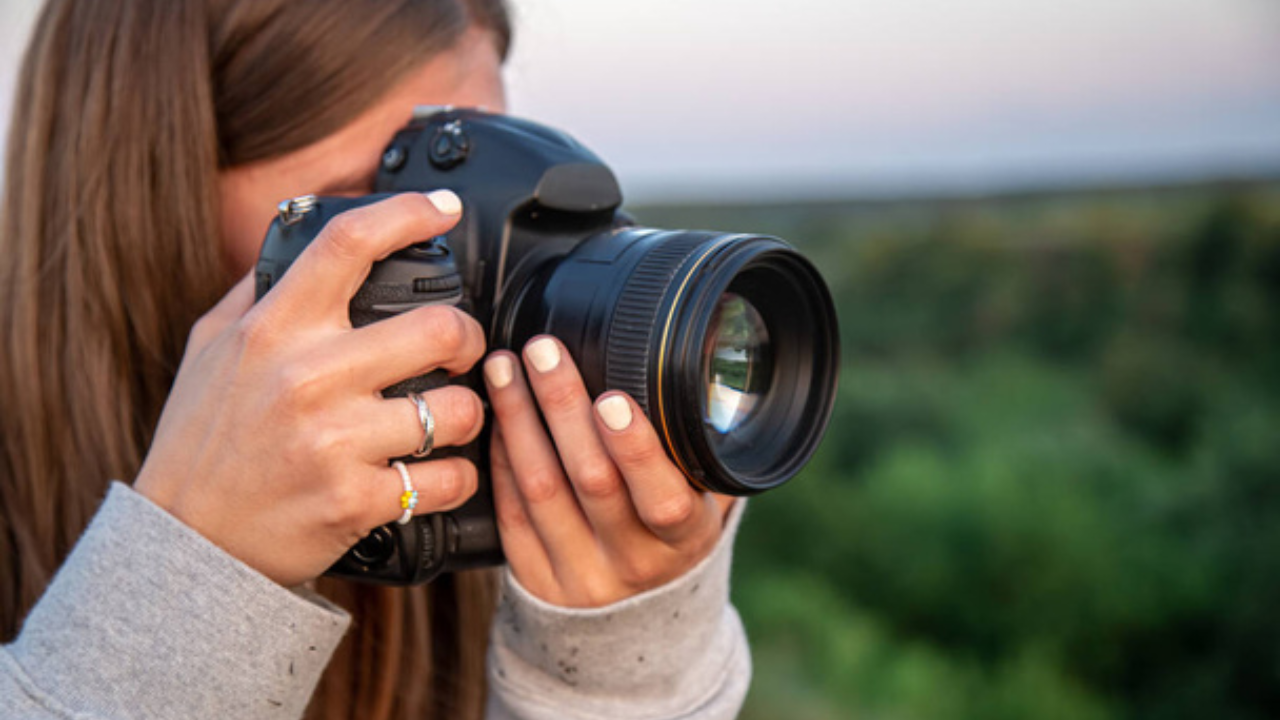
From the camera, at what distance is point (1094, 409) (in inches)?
143

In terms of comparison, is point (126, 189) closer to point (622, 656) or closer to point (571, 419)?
point (571, 419)

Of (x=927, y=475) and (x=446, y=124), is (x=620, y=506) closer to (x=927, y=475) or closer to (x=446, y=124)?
(x=446, y=124)

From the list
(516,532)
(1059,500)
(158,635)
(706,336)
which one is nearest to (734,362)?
(706,336)

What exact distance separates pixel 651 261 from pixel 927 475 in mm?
2835

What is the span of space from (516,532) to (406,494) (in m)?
0.13

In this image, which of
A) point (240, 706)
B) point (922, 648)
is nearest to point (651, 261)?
point (240, 706)

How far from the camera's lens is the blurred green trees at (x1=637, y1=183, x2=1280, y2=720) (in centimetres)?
273

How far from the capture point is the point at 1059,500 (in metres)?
3.08

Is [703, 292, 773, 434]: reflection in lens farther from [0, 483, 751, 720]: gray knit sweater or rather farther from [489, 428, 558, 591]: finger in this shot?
[0, 483, 751, 720]: gray knit sweater

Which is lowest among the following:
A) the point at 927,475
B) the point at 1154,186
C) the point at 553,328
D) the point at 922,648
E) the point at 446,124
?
the point at 922,648

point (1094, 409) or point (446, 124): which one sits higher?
point (446, 124)

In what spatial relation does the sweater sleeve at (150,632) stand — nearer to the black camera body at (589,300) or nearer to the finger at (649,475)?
the black camera body at (589,300)

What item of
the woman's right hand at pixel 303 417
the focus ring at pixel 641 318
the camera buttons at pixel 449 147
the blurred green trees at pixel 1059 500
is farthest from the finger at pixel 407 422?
the blurred green trees at pixel 1059 500

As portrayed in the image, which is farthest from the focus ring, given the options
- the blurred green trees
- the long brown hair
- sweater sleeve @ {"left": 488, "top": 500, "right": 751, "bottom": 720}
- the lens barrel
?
the blurred green trees
